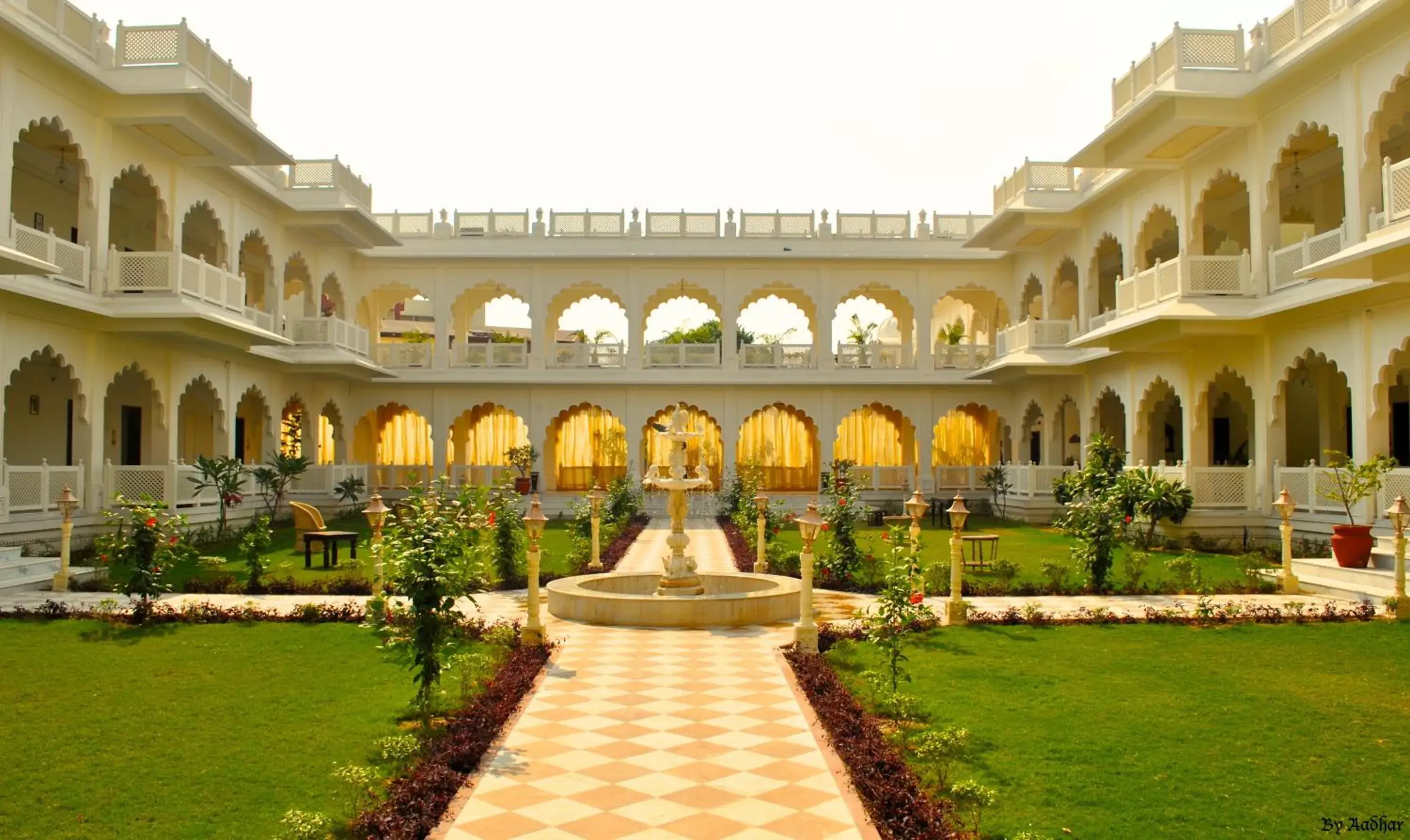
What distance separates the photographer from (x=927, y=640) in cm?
948

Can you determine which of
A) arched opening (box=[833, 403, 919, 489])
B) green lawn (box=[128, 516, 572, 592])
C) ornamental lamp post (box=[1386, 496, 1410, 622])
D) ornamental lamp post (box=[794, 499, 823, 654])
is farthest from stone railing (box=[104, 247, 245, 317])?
arched opening (box=[833, 403, 919, 489])

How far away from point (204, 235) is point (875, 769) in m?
19.1

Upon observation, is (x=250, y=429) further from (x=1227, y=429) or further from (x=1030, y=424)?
(x=1227, y=429)

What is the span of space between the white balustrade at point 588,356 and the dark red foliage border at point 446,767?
19.0 m

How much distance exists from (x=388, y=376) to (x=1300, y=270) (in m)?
19.7

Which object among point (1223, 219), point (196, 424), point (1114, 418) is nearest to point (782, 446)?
point (1114, 418)

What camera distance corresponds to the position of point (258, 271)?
23.9 meters

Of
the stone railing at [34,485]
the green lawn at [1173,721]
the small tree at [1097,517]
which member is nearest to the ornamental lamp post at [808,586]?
the green lawn at [1173,721]

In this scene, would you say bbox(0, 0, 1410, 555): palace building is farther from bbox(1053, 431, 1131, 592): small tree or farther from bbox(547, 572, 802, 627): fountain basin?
bbox(547, 572, 802, 627): fountain basin

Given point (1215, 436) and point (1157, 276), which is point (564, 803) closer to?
point (1157, 276)

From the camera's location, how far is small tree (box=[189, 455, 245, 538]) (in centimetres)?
1686

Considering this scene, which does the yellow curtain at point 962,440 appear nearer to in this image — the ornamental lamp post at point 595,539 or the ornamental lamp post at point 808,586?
the ornamental lamp post at point 595,539

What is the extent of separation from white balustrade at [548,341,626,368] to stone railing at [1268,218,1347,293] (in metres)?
15.2

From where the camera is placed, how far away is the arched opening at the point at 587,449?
3172 centimetres
